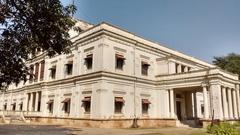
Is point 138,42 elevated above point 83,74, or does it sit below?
above

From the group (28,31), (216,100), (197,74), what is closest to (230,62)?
(197,74)

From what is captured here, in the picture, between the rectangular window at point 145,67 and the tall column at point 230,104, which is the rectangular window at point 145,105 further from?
the tall column at point 230,104

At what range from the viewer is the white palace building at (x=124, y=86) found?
80.2 ft

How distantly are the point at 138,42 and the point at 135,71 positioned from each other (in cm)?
346

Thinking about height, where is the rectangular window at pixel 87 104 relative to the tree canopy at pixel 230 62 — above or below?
below

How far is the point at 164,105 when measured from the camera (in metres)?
29.0

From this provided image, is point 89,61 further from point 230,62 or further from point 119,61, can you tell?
point 230,62

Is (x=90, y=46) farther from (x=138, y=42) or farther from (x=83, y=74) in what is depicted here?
(x=138, y=42)

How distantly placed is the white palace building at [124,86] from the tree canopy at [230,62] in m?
18.3

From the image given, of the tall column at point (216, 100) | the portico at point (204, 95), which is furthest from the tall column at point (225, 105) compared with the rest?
the tall column at point (216, 100)

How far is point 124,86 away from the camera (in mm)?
25797

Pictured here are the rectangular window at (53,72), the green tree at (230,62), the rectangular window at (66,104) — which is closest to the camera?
the rectangular window at (66,104)

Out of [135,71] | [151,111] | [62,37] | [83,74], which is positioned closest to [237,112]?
[151,111]

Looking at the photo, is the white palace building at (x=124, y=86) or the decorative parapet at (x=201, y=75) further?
the decorative parapet at (x=201, y=75)
